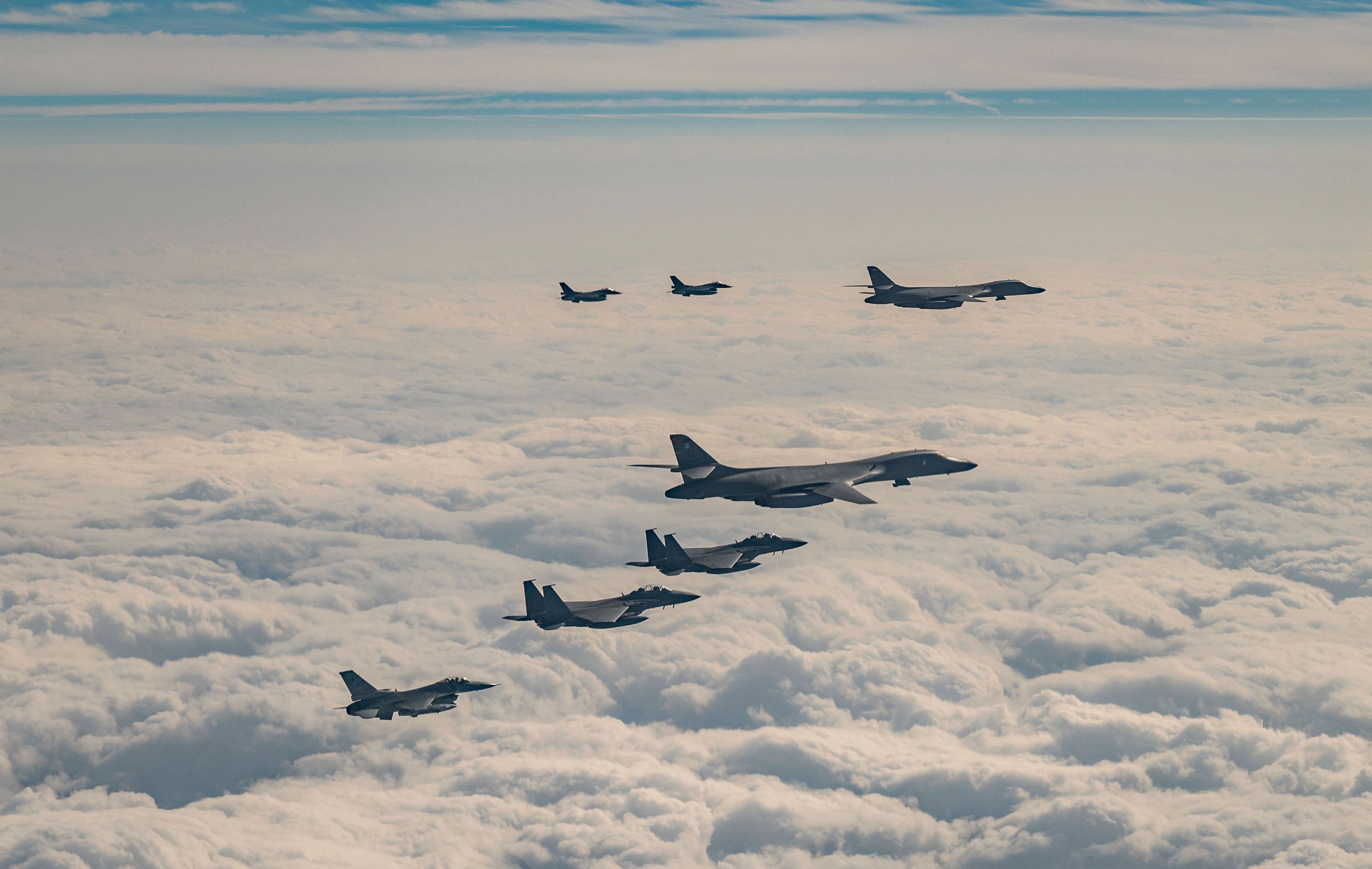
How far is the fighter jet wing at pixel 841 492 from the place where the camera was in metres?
82.1

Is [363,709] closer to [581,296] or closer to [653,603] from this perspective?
[653,603]

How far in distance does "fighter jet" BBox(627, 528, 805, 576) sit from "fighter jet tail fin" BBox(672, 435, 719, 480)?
391 inches

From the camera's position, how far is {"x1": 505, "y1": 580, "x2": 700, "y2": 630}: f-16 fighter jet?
105125 mm

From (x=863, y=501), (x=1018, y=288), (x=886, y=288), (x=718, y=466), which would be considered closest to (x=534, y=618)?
(x=718, y=466)

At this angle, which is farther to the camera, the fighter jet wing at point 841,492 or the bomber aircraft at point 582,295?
the bomber aircraft at point 582,295

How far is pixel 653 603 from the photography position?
10700 centimetres

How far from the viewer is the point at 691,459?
88.8m

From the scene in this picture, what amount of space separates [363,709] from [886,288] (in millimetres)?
68352

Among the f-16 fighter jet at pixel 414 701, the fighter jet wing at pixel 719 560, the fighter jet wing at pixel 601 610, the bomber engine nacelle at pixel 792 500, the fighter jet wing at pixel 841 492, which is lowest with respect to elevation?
the f-16 fighter jet at pixel 414 701

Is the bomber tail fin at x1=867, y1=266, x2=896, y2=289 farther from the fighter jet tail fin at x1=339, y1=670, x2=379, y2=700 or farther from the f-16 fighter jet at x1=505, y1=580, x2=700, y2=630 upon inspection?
the fighter jet tail fin at x1=339, y1=670, x2=379, y2=700

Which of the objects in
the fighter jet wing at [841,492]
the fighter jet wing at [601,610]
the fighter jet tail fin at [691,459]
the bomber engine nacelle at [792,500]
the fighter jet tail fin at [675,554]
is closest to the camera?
the fighter jet wing at [841,492]

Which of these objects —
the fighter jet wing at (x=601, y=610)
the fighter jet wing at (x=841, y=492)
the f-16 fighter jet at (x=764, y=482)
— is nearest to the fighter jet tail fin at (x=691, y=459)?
the f-16 fighter jet at (x=764, y=482)

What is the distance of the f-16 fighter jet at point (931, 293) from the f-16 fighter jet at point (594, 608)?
118ft

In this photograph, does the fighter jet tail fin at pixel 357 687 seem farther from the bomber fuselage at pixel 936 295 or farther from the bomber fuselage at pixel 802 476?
the bomber fuselage at pixel 936 295
